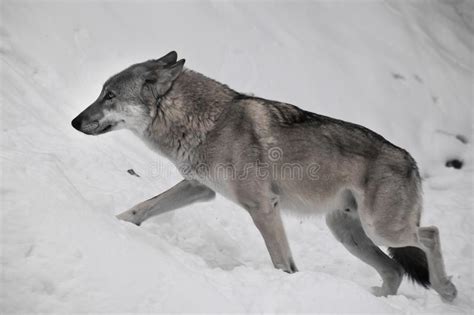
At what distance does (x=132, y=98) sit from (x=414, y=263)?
2910 mm

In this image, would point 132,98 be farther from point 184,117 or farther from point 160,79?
point 184,117

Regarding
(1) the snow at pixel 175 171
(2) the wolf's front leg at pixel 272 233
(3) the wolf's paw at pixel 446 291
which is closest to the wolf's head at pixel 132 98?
(1) the snow at pixel 175 171

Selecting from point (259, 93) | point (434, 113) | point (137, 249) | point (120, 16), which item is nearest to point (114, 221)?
→ point (137, 249)

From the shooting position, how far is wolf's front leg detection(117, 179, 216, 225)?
4699 millimetres

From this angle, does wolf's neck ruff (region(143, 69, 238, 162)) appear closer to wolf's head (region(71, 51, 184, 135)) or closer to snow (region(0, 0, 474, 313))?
wolf's head (region(71, 51, 184, 135))

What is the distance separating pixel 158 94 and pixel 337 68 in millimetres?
4817

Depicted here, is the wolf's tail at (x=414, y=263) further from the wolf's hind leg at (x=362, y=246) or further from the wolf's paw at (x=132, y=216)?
the wolf's paw at (x=132, y=216)

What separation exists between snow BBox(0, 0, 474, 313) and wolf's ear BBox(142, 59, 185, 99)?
1.04 metres

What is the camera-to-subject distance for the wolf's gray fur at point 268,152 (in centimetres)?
452

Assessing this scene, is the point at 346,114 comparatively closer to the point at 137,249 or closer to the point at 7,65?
the point at 7,65

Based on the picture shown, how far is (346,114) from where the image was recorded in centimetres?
832

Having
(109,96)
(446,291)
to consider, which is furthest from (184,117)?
(446,291)

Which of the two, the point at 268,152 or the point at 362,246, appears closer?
the point at 268,152

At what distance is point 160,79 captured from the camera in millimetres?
4691
